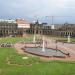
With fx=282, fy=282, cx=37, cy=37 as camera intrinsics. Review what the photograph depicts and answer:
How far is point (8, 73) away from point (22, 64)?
6.52m

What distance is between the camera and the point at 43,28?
Answer: 197 meters

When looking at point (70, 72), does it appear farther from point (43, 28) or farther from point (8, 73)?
point (43, 28)

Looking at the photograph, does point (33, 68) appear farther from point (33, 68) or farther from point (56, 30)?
point (56, 30)

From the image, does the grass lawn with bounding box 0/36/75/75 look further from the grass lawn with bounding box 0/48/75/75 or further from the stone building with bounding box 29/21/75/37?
the stone building with bounding box 29/21/75/37

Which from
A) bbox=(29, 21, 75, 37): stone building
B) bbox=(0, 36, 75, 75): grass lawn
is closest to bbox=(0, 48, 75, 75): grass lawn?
bbox=(0, 36, 75, 75): grass lawn

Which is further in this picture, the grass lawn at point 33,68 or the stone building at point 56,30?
the stone building at point 56,30

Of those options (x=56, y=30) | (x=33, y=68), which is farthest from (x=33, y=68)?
(x=56, y=30)

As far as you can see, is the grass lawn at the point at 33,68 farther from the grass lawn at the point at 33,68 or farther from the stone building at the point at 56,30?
the stone building at the point at 56,30

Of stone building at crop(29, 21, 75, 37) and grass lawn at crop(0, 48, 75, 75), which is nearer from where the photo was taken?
grass lawn at crop(0, 48, 75, 75)

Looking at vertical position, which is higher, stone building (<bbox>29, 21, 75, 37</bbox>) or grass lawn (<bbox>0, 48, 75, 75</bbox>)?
grass lawn (<bbox>0, 48, 75, 75</bbox>)

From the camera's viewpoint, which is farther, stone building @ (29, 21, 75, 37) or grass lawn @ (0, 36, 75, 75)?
stone building @ (29, 21, 75, 37)

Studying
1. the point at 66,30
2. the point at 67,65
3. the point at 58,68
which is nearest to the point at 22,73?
the point at 58,68

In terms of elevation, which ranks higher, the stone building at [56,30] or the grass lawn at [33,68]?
the grass lawn at [33,68]

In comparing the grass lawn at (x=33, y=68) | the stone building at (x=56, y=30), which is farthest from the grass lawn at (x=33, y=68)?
the stone building at (x=56, y=30)
